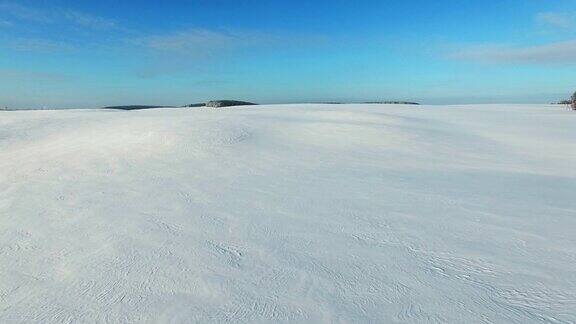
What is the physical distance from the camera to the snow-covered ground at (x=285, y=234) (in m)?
2.29

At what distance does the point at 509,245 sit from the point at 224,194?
107 inches

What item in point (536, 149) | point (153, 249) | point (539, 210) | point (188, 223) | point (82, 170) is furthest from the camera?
point (536, 149)

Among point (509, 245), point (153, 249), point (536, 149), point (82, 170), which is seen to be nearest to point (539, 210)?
point (509, 245)

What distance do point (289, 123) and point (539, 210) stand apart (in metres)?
6.02

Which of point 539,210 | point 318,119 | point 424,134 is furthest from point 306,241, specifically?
point 318,119

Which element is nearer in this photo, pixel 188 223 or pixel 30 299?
pixel 30 299

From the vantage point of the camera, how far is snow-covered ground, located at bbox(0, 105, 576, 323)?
229 cm

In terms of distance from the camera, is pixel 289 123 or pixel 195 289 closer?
pixel 195 289

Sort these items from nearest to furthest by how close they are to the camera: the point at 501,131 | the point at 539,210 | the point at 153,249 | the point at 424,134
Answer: the point at 153,249
the point at 539,210
the point at 424,134
the point at 501,131

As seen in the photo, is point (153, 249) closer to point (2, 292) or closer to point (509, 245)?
point (2, 292)

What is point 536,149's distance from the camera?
288 inches

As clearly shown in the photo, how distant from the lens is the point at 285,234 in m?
3.30

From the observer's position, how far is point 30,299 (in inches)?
92.8

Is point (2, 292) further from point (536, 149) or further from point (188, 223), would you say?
point (536, 149)
